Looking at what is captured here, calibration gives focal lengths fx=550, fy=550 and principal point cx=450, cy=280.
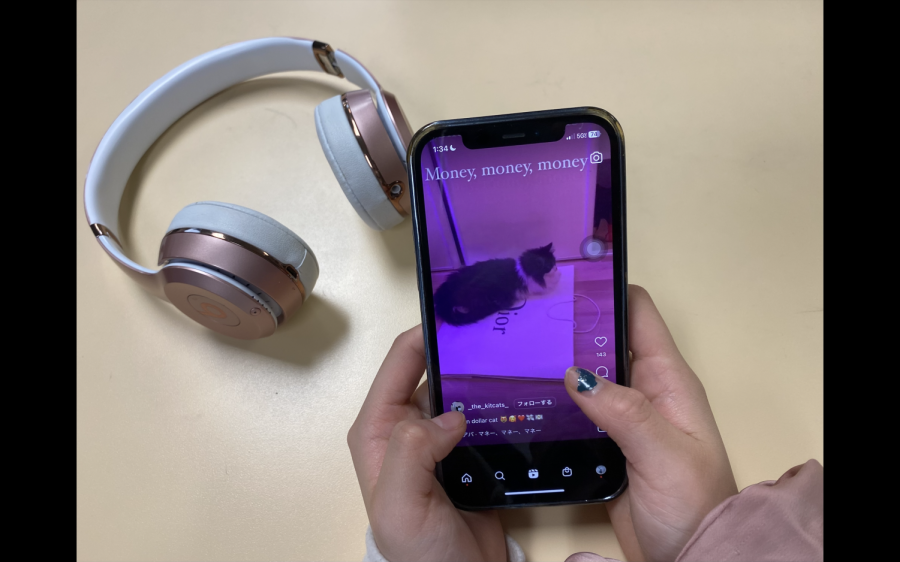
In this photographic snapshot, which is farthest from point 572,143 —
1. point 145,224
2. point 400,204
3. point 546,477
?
point 145,224

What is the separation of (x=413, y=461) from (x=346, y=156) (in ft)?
0.89

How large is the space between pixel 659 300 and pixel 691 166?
0.16 m

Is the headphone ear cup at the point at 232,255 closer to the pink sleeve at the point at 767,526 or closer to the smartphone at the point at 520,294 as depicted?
the smartphone at the point at 520,294

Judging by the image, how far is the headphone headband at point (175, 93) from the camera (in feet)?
1.82

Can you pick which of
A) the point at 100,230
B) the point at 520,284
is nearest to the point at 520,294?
the point at 520,284

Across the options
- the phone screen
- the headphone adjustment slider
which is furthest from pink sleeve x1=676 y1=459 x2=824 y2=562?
the headphone adjustment slider

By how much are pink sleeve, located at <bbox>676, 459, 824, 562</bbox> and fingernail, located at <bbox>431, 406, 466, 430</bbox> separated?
0.62 feet

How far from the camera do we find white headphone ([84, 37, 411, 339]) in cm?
48

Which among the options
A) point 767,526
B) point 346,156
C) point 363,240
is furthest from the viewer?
point 363,240

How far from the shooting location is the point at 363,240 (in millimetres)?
610

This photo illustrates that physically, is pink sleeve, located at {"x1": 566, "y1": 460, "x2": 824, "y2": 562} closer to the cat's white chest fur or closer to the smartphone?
the smartphone

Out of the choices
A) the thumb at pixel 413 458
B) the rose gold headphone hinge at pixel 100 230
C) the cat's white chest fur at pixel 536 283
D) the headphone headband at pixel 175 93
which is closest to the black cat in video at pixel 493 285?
the cat's white chest fur at pixel 536 283

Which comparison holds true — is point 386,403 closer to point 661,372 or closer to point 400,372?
point 400,372

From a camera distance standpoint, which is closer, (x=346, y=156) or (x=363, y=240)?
(x=346, y=156)
